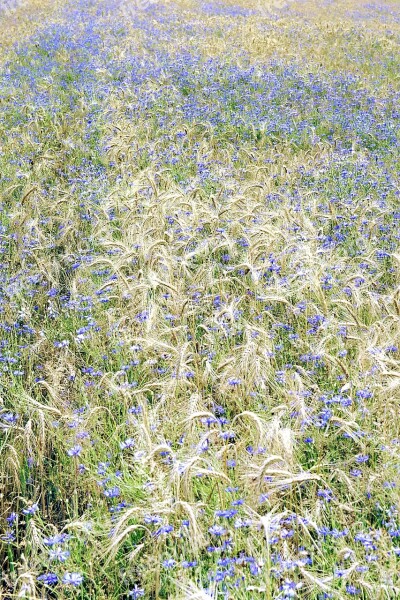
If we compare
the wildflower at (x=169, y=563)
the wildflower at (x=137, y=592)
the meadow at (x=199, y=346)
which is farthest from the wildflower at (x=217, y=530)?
the wildflower at (x=137, y=592)

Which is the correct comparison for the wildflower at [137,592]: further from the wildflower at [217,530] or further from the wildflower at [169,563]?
the wildflower at [217,530]

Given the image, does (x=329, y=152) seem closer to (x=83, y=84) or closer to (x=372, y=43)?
(x=83, y=84)

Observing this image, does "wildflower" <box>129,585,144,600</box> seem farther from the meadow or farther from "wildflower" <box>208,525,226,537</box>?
"wildflower" <box>208,525,226,537</box>

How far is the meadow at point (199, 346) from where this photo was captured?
2512 millimetres

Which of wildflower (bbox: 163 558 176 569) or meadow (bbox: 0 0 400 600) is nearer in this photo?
wildflower (bbox: 163 558 176 569)

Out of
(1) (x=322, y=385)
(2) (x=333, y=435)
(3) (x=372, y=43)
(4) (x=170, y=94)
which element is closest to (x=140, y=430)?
(2) (x=333, y=435)

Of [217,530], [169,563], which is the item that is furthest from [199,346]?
[169,563]

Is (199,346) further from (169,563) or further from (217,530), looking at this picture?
(169,563)

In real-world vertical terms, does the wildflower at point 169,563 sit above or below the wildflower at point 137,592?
above

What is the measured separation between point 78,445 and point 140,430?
0.38 meters

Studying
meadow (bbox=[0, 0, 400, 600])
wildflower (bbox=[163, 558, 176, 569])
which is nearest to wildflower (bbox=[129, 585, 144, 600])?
meadow (bbox=[0, 0, 400, 600])

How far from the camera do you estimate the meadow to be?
251cm

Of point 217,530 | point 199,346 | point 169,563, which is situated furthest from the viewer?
point 199,346

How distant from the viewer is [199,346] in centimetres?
382
